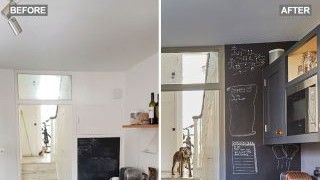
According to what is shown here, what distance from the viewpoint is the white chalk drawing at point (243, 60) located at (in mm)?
445

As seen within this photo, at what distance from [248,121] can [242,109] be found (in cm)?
2

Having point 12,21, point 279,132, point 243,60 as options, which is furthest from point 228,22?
point 12,21

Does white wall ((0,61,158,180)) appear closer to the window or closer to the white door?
the window

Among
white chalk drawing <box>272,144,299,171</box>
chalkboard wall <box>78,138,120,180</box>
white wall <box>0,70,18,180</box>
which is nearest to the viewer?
white chalk drawing <box>272,144,299,171</box>

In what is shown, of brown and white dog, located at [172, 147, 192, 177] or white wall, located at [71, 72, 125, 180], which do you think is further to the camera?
white wall, located at [71, 72, 125, 180]

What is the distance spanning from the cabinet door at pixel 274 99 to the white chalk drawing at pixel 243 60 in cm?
2

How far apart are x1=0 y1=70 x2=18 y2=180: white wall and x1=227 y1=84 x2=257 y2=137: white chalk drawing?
19.1 inches

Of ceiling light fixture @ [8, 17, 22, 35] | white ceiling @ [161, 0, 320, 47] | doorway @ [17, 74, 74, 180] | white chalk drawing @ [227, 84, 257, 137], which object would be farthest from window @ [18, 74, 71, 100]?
white chalk drawing @ [227, 84, 257, 137]

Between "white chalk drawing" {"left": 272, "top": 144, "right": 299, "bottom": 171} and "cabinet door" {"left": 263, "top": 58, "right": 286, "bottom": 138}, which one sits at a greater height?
"cabinet door" {"left": 263, "top": 58, "right": 286, "bottom": 138}

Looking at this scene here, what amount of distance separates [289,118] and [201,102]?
0.14 m

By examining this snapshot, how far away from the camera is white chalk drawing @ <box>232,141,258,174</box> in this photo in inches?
17.3

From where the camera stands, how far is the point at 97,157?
80 cm

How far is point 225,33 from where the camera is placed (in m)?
0.47

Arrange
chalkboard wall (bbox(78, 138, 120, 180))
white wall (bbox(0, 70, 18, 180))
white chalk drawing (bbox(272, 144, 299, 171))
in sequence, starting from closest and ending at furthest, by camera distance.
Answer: white chalk drawing (bbox(272, 144, 299, 171)) < white wall (bbox(0, 70, 18, 180)) < chalkboard wall (bbox(78, 138, 120, 180))
